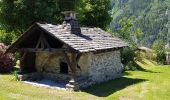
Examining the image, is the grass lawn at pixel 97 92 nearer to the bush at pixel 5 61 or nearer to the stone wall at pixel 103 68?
the stone wall at pixel 103 68

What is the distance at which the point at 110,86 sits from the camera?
92.9ft

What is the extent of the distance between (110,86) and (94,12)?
19.5 metres

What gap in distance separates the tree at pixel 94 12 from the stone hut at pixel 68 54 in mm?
13585

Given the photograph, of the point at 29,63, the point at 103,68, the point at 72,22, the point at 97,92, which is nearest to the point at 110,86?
the point at 103,68

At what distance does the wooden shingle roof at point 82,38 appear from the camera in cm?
2608

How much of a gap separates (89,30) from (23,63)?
20.7ft

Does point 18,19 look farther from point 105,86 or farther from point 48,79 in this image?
point 105,86

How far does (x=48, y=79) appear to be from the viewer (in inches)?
1181

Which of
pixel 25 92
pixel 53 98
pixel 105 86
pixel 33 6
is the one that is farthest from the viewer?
pixel 33 6

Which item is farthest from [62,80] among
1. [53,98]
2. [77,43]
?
[53,98]

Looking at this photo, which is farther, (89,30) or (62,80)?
(89,30)

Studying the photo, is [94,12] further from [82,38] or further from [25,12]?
[82,38]

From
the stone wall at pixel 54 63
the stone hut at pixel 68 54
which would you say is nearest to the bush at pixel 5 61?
the stone hut at pixel 68 54

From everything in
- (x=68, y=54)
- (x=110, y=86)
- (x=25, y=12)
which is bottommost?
(x=110, y=86)
